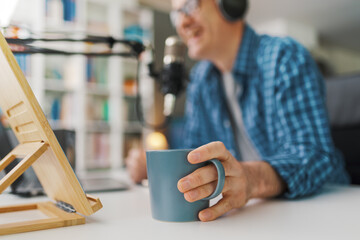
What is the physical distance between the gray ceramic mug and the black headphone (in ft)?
2.83

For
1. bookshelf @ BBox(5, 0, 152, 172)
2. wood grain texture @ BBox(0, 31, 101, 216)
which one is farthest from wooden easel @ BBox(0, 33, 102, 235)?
bookshelf @ BBox(5, 0, 152, 172)

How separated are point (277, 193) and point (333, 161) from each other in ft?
0.79

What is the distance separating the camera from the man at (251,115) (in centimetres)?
54

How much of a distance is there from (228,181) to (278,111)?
468 mm

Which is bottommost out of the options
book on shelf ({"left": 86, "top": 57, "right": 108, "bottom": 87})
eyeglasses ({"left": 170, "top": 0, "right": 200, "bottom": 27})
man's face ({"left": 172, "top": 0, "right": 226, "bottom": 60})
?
man's face ({"left": 172, "top": 0, "right": 226, "bottom": 60})

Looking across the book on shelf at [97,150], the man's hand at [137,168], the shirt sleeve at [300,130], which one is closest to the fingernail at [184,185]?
the shirt sleeve at [300,130]

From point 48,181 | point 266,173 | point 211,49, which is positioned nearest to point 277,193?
point 266,173

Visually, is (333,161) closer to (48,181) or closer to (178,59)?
(178,59)

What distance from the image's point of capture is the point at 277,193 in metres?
0.67

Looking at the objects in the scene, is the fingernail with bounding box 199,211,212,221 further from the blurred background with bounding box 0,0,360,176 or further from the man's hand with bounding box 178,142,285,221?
the blurred background with bounding box 0,0,360,176

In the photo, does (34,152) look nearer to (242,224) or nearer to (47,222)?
(47,222)

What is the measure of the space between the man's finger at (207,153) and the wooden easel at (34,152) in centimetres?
15

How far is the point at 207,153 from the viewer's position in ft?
1.53

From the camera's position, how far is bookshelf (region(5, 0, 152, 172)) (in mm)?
3160
